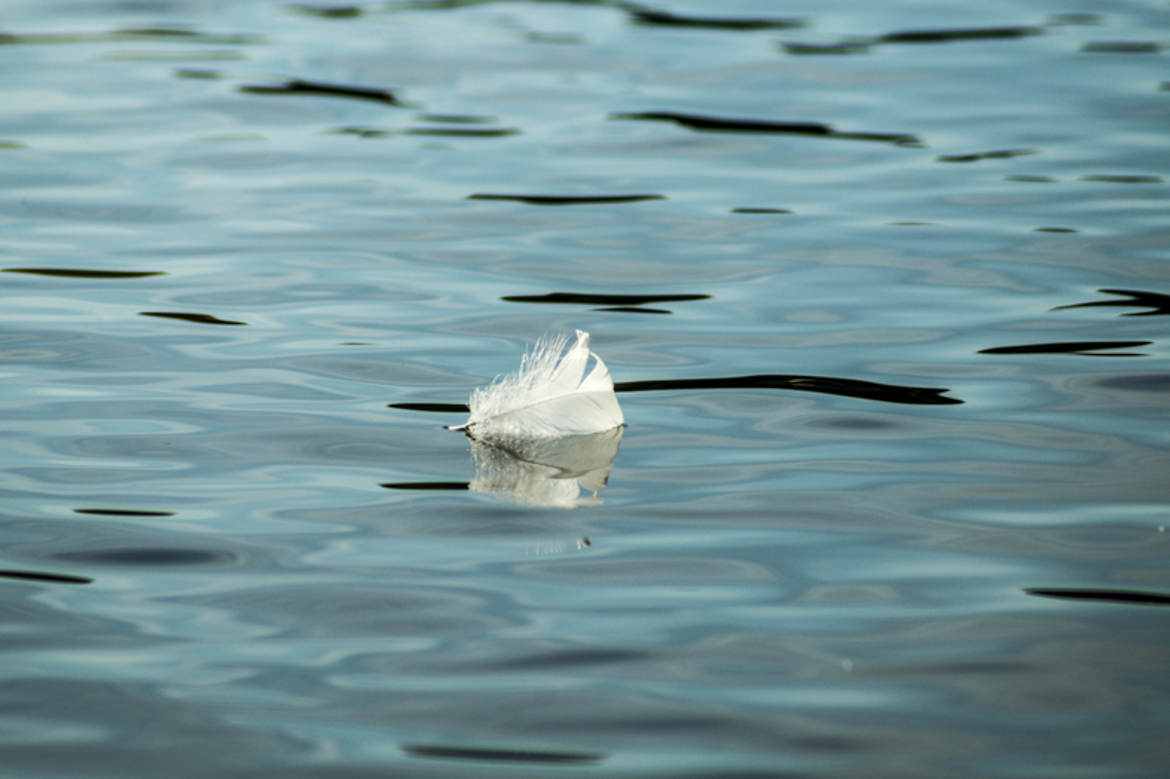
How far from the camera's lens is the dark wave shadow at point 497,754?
213 centimetres

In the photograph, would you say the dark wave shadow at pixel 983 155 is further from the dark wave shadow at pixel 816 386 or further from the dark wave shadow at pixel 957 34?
the dark wave shadow at pixel 816 386

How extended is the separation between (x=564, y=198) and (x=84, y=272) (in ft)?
6.55

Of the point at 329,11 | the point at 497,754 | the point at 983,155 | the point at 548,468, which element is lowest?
the point at 497,754

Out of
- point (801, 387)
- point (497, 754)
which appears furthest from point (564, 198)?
point (497, 754)

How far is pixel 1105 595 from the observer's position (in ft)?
8.73

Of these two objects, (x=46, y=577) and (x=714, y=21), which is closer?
(x=46, y=577)

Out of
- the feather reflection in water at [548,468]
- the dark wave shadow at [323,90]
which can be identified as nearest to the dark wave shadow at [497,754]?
the feather reflection in water at [548,468]

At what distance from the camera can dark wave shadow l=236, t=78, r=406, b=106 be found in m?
7.61

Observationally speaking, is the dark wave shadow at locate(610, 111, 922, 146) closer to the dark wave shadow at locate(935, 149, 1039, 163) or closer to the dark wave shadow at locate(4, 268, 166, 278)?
the dark wave shadow at locate(935, 149, 1039, 163)

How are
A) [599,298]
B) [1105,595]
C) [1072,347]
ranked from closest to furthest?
1. [1105,595]
2. [1072,347]
3. [599,298]

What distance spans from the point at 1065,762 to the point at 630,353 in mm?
2223

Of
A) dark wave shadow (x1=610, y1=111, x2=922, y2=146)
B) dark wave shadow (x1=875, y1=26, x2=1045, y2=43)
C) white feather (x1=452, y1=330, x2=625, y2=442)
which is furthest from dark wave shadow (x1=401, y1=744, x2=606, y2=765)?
dark wave shadow (x1=875, y1=26, x2=1045, y2=43)

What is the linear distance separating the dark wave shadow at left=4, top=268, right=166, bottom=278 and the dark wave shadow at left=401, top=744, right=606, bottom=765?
3.12m

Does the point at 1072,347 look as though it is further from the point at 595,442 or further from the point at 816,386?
the point at 595,442
